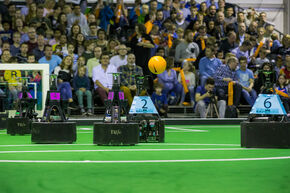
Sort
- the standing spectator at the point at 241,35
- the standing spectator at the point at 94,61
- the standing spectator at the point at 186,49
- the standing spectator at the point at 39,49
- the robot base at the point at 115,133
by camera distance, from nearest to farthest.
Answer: the robot base at the point at 115,133 → the standing spectator at the point at 94,61 → the standing spectator at the point at 39,49 → the standing spectator at the point at 186,49 → the standing spectator at the point at 241,35

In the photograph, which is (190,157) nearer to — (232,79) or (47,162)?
(47,162)

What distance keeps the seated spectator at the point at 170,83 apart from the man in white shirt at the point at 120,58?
1.22 m

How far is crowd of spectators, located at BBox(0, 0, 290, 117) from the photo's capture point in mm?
16322

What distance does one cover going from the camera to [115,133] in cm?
813

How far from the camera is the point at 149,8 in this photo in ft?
69.5

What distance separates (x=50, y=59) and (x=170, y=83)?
357 cm

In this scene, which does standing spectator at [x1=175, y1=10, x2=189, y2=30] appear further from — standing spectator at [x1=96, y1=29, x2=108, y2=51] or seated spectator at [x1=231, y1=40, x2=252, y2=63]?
standing spectator at [x1=96, y1=29, x2=108, y2=51]

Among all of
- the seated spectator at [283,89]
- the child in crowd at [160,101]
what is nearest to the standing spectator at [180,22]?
the seated spectator at [283,89]

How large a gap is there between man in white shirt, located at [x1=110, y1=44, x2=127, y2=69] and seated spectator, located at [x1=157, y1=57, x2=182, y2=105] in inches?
48.2

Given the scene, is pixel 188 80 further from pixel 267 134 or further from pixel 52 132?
pixel 267 134

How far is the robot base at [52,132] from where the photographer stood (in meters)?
8.59

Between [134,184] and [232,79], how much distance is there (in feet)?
41.1

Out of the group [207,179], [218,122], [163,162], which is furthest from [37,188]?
[218,122]

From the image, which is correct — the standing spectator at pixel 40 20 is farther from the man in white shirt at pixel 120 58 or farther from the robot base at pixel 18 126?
the robot base at pixel 18 126
